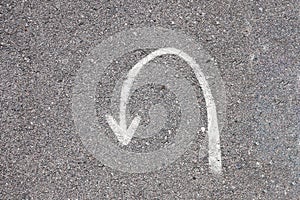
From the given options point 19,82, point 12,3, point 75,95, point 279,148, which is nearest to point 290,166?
point 279,148

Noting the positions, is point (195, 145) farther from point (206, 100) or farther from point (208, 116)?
point (206, 100)

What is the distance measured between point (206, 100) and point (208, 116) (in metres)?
0.12

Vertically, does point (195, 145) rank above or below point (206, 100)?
below

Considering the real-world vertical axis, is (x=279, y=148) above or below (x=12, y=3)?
above

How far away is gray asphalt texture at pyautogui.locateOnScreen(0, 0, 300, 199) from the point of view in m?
3.30

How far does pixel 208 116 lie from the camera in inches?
131

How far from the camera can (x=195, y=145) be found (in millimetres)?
3316

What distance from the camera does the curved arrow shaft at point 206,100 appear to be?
3.31m

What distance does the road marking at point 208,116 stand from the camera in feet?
10.9

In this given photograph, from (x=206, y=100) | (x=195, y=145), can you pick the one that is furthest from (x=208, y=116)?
(x=195, y=145)

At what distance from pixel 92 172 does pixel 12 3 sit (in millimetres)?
1392

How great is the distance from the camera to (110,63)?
3.35 meters

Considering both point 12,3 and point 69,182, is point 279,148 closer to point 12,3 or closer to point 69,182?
point 69,182

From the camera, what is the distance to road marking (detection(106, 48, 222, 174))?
10.9 ft
